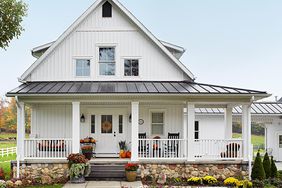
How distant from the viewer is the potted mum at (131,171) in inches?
632

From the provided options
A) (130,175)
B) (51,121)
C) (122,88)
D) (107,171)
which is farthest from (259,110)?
(51,121)

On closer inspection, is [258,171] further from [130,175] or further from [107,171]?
[107,171]

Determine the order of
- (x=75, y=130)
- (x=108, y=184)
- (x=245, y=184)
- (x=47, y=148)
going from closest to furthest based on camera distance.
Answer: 1. (x=245, y=184)
2. (x=108, y=184)
3. (x=75, y=130)
4. (x=47, y=148)

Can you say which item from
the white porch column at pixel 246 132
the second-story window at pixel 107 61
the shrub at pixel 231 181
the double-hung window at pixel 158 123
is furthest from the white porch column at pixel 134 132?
the white porch column at pixel 246 132

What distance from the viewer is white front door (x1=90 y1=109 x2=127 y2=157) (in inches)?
760

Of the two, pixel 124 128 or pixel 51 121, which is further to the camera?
pixel 124 128

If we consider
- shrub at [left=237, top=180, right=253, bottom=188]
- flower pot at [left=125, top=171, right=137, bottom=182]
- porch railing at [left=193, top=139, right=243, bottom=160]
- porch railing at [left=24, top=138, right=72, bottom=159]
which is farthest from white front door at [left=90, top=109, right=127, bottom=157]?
shrub at [left=237, top=180, right=253, bottom=188]

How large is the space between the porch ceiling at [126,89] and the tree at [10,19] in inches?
89.7

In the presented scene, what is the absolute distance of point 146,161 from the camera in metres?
16.8

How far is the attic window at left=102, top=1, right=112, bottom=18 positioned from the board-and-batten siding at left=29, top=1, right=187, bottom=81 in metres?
0.18

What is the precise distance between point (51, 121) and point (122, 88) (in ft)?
13.9

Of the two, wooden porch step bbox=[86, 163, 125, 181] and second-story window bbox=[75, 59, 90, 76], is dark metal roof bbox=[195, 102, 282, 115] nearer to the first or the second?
second-story window bbox=[75, 59, 90, 76]

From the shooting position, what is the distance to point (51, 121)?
1902 centimetres

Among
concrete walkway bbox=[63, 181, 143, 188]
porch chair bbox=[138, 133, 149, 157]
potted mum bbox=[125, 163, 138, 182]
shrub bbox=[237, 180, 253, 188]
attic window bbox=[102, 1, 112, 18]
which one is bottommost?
concrete walkway bbox=[63, 181, 143, 188]
